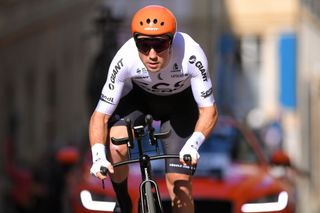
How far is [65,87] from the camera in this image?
32.7m

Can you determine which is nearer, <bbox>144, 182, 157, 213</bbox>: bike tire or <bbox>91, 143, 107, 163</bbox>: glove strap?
<bbox>144, 182, 157, 213</bbox>: bike tire

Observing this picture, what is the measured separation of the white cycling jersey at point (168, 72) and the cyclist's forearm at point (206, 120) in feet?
0.13

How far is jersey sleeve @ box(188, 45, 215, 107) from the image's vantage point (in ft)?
26.5

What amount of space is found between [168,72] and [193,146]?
56 centimetres

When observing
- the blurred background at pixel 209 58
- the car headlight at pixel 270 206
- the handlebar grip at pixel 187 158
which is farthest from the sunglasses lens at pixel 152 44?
the blurred background at pixel 209 58

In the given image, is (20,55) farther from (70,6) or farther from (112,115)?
(112,115)

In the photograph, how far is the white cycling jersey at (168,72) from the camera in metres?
8.07

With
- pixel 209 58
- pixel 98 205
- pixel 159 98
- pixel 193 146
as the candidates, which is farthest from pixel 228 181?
pixel 209 58

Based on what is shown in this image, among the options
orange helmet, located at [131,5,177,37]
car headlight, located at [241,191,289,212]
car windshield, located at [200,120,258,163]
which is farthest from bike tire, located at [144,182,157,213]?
car windshield, located at [200,120,258,163]

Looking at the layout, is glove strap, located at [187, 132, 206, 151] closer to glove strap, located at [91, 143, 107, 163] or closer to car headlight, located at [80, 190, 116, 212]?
glove strap, located at [91, 143, 107, 163]

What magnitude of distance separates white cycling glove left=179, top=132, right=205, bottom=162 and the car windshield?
180 inches

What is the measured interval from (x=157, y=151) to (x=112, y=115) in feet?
1.38

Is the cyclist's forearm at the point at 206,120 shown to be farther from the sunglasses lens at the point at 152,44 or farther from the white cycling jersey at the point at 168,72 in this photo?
the sunglasses lens at the point at 152,44

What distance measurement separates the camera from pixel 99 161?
779 centimetres
